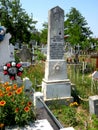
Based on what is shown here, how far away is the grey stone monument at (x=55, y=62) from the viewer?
7.31m

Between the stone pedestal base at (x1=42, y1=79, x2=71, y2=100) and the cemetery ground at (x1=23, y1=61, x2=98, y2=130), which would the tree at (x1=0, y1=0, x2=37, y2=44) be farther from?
the stone pedestal base at (x1=42, y1=79, x2=71, y2=100)

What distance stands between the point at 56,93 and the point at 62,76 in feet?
1.98

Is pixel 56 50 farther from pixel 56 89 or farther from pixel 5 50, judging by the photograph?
pixel 5 50

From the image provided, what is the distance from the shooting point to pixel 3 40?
7.47 meters

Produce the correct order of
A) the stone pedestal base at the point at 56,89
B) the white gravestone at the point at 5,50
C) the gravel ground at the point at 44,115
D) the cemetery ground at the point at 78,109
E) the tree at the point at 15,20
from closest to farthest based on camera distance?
the gravel ground at the point at 44,115, the cemetery ground at the point at 78,109, the stone pedestal base at the point at 56,89, the white gravestone at the point at 5,50, the tree at the point at 15,20

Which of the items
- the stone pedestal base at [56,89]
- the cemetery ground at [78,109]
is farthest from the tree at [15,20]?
the stone pedestal base at [56,89]

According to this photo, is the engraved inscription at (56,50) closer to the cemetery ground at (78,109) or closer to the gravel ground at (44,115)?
the cemetery ground at (78,109)

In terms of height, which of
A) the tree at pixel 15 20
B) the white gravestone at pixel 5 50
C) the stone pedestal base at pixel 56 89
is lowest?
the stone pedestal base at pixel 56 89

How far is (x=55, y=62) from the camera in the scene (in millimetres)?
7430

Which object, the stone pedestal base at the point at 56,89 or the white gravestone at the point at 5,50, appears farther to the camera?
the white gravestone at the point at 5,50

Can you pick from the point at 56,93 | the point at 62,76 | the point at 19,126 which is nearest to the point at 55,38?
the point at 62,76

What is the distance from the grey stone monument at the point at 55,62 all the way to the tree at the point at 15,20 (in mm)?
23625

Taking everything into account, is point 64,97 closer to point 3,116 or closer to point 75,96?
point 75,96

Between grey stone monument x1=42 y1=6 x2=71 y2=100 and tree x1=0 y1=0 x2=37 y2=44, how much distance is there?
2362 cm
